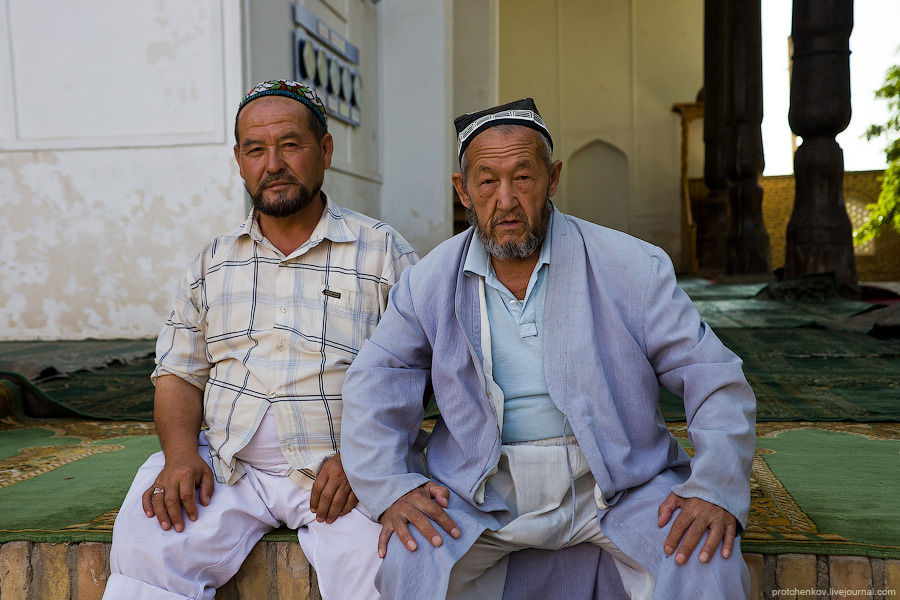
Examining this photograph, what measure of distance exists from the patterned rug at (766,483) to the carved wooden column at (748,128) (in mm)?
8458

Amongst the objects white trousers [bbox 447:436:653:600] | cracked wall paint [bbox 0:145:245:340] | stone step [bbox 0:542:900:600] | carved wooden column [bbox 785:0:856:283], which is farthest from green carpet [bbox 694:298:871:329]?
white trousers [bbox 447:436:653:600]

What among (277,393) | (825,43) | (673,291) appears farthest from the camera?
(825,43)

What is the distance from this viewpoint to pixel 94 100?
528cm

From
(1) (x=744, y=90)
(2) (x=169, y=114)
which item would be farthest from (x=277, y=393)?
(1) (x=744, y=90)

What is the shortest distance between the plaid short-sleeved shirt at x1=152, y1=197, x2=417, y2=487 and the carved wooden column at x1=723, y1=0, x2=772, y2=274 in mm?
9902

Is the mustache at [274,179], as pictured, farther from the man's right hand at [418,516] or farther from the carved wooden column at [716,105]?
the carved wooden column at [716,105]

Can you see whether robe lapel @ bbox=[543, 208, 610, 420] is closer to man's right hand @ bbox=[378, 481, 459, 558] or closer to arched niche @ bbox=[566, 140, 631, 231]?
man's right hand @ bbox=[378, 481, 459, 558]

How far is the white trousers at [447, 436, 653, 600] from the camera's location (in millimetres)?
1646

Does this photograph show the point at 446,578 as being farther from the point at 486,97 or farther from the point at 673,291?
the point at 486,97

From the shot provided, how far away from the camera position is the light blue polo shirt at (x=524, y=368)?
5.70 feet

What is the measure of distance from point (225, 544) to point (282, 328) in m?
0.52

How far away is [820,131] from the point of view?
7805 millimetres

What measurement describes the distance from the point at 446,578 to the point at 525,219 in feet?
2.63

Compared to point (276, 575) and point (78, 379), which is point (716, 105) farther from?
point (276, 575)
